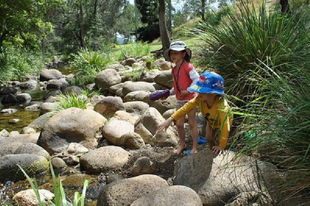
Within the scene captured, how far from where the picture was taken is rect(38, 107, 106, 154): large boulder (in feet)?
17.8

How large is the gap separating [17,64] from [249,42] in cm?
1554

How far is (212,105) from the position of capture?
3.23 meters

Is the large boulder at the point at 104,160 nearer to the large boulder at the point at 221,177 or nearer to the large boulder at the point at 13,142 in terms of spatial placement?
the large boulder at the point at 221,177

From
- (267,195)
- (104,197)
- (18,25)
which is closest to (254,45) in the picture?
(267,195)

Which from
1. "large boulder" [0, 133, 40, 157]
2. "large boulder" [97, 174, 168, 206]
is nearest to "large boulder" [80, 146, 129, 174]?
"large boulder" [97, 174, 168, 206]

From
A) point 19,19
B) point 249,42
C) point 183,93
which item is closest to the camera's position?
point 249,42

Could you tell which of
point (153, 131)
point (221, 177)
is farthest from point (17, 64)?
point (221, 177)

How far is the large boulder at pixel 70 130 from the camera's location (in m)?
5.43

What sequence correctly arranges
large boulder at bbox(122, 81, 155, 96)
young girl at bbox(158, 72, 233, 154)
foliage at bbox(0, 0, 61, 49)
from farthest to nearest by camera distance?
foliage at bbox(0, 0, 61, 49), large boulder at bbox(122, 81, 155, 96), young girl at bbox(158, 72, 233, 154)

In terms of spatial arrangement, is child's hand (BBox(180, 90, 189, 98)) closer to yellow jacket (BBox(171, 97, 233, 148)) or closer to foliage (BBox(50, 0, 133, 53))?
yellow jacket (BBox(171, 97, 233, 148))

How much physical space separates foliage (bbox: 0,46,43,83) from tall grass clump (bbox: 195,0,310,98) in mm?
12339

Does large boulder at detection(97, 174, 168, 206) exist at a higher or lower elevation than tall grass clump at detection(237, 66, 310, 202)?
lower

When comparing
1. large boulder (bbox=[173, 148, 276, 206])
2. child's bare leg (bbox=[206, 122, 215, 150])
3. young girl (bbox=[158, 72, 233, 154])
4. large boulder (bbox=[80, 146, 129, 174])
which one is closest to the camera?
large boulder (bbox=[173, 148, 276, 206])

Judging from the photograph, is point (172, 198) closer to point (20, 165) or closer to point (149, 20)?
point (20, 165)
